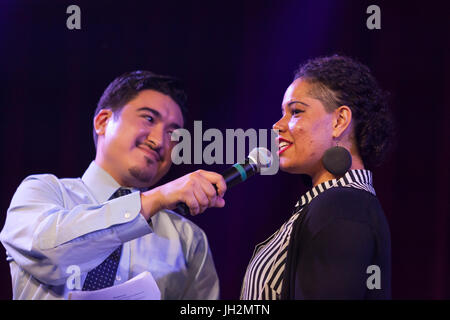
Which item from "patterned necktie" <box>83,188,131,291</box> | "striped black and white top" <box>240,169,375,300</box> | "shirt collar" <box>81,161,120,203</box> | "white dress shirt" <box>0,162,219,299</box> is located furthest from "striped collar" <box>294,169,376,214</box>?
"shirt collar" <box>81,161,120,203</box>

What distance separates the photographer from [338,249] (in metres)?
1.07

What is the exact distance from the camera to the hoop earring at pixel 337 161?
1.37 metres

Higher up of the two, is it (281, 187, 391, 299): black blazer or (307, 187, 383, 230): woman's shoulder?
(307, 187, 383, 230): woman's shoulder

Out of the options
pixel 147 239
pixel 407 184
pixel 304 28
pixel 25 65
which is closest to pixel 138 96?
pixel 25 65

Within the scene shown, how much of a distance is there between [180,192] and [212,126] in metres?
0.81

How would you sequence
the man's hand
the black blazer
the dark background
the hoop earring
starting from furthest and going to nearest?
1. the dark background
2. the hoop earring
3. the man's hand
4. the black blazer

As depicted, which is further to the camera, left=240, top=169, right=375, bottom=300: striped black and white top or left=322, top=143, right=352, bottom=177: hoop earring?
left=322, top=143, right=352, bottom=177: hoop earring

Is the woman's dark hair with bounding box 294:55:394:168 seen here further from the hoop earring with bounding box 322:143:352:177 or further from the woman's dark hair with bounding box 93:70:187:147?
the woman's dark hair with bounding box 93:70:187:147

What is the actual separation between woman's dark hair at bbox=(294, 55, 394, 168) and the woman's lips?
17 centimetres

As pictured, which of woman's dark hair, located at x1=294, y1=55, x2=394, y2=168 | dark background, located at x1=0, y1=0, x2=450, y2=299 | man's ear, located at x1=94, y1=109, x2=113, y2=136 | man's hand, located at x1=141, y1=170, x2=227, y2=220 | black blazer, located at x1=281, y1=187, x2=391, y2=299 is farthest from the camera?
man's ear, located at x1=94, y1=109, x2=113, y2=136

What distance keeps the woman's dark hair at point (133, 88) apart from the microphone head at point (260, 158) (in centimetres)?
79

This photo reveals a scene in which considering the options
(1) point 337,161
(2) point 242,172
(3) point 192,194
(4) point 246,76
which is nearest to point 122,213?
(3) point 192,194

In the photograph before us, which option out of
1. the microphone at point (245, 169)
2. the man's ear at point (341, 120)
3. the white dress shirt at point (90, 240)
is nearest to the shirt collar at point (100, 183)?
the white dress shirt at point (90, 240)

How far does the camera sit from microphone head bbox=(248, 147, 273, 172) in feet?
4.57
